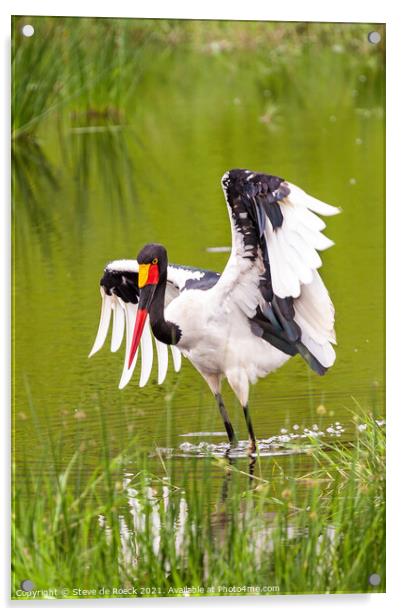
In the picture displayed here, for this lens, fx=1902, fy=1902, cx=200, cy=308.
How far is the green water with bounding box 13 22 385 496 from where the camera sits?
6004 mm

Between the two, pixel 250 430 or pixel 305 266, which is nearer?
pixel 305 266

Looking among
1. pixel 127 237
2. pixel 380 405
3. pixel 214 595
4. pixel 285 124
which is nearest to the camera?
pixel 214 595

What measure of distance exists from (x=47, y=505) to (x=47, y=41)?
1.49 m

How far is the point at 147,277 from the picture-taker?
621 centimetres

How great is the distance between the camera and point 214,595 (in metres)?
5.61

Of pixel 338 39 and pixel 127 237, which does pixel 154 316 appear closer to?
pixel 127 237

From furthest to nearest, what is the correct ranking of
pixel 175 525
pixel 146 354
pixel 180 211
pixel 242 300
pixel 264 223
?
1. pixel 180 211
2. pixel 146 354
3. pixel 242 300
4. pixel 264 223
5. pixel 175 525

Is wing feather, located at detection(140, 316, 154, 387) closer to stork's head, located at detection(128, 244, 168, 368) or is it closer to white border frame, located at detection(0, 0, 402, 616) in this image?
stork's head, located at detection(128, 244, 168, 368)

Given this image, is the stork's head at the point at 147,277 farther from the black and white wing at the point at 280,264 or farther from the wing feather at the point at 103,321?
the black and white wing at the point at 280,264

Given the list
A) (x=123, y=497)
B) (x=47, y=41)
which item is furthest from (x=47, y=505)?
(x=47, y=41)

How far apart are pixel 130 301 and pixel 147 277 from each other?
169 millimetres

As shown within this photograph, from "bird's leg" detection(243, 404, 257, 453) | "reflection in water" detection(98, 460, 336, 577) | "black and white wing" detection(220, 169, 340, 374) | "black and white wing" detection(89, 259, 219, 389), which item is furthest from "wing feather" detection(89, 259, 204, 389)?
"reflection in water" detection(98, 460, 336, 577)
